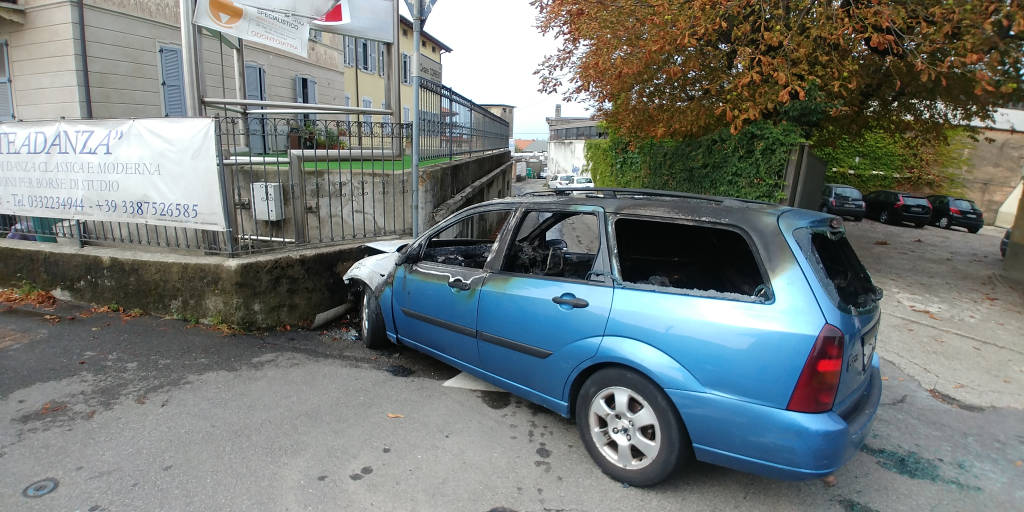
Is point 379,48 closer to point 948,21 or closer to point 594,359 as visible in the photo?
point 948,21

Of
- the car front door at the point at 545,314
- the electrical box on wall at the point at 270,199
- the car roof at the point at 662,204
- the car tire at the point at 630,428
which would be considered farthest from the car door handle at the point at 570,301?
the electrical box on wall at the point at 270,199

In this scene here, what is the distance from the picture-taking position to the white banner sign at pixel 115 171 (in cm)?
505

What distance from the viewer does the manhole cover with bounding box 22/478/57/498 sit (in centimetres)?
266

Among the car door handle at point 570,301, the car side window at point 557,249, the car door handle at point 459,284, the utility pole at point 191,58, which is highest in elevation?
the utility pole at point 191,58

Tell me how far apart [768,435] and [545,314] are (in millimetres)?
1356

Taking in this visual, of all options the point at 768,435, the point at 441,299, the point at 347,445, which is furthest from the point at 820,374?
the point at 347,445

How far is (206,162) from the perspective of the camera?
500 centimetres

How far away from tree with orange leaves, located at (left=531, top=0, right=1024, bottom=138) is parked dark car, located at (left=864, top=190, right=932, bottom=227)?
11.8m

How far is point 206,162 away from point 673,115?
712cm

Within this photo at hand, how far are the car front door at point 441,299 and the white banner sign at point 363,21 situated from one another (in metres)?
3.54

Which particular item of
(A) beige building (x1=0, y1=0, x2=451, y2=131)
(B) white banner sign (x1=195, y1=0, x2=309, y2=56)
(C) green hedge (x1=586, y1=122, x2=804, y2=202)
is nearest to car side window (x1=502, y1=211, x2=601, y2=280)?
(B) white banner sign (x1=195, y1=0, x2=309, y2=56)

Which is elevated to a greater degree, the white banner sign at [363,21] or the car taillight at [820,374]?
the white banner sign at [363,21]

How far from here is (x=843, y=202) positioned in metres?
19.3

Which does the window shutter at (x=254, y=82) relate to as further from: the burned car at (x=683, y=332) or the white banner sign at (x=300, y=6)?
the burned car at (x=683, y=332)
